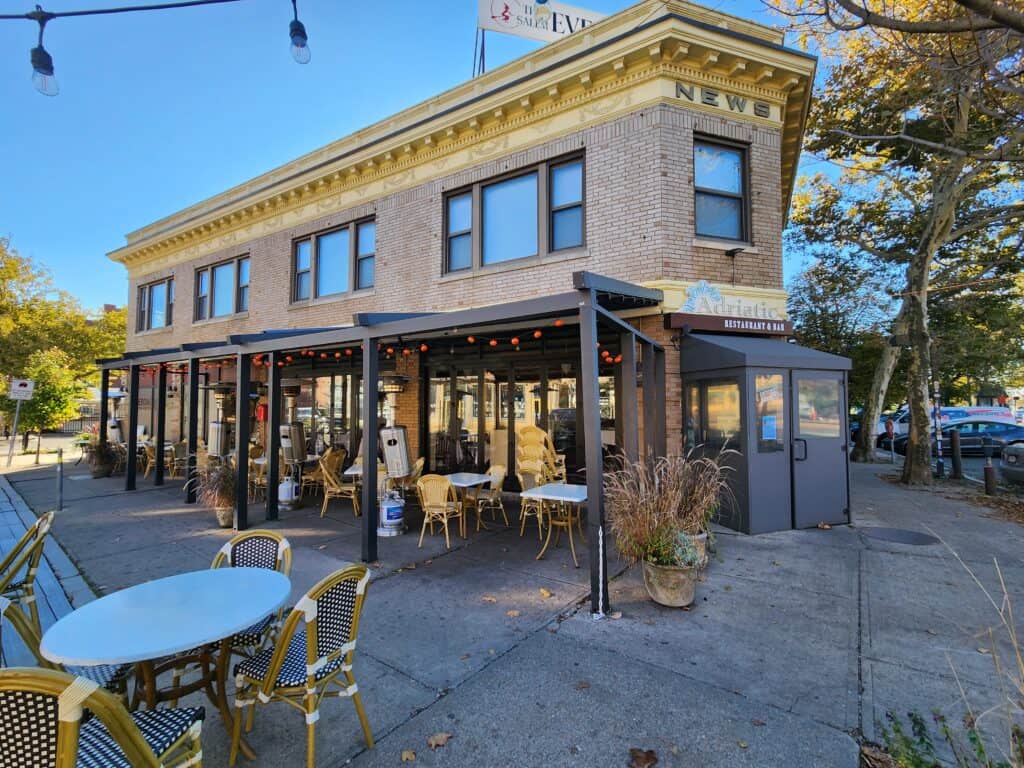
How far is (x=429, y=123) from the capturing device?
989cm

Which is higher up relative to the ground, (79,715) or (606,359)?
(606,359)

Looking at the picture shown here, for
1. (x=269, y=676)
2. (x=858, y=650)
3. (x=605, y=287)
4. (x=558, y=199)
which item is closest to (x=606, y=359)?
(x=558, y=199)

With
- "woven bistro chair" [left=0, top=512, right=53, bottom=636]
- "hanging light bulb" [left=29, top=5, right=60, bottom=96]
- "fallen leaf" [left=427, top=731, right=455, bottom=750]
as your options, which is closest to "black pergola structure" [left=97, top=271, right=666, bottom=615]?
"fallen leaf" [left=427, top=731, right=455, bottom=750]

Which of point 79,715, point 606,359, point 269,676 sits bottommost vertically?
point 269,676

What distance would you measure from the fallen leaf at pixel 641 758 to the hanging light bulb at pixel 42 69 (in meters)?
8.88

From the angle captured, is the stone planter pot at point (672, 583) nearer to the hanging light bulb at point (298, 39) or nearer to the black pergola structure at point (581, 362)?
the black pergola structure at point (581, 362)

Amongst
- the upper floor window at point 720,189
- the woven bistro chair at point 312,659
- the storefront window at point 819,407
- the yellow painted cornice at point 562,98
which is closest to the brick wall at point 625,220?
the upper floor window at point 720,189

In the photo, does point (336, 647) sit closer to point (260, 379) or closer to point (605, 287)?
point (605, 287)

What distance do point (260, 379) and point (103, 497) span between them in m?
4.85

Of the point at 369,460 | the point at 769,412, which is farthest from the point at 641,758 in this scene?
the point at 769,412

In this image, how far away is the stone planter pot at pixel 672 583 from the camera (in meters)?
4.47

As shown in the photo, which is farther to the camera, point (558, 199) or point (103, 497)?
point (103, 497)

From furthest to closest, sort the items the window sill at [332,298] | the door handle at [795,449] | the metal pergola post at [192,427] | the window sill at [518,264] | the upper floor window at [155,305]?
the upper floor window at [155,305] → the window sill at [332,298] → the metal pergola post at [192,427] → the window sill at [518,264] → the door handle at [795,449]

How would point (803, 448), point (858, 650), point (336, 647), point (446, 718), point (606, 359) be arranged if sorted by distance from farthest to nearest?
point (606, 359), point (803, 448), point (858, 650), point (446, 718), point (336, 647)
